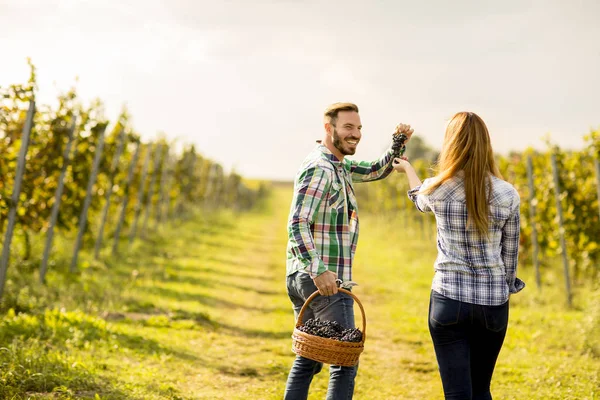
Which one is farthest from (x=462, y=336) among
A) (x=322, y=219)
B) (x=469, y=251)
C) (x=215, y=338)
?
(x=215, y=338)

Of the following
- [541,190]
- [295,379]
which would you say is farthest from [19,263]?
[541,190]

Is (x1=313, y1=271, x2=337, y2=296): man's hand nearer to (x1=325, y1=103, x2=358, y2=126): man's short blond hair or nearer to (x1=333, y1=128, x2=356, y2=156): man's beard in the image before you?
(x1=333, y1=128, x2=356, y2=156): man's beard

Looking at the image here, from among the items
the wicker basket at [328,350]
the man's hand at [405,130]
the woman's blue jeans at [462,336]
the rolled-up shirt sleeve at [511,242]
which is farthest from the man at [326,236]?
the rolled-up shirt sleeve at [511,242]

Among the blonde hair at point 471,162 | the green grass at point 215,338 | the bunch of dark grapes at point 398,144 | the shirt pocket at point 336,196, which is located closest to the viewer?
the blonde hair at point 471,162

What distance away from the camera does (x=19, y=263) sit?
8797mm

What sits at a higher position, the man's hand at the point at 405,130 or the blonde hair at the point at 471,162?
the man's hand at the point at 405,130

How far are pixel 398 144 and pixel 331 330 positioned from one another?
4.15 ft

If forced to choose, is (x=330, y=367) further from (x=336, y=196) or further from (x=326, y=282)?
(x=336, y=196)

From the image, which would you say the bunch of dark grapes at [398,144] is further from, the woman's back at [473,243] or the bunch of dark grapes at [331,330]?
the bunch of dark grapes at [331,330]

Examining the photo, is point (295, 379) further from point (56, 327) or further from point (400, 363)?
point (56, 327)

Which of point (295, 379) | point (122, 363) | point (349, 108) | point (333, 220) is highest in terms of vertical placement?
point (349, 108)

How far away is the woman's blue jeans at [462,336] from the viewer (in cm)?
288

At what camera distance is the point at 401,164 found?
136 inches

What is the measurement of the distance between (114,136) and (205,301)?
583cm
